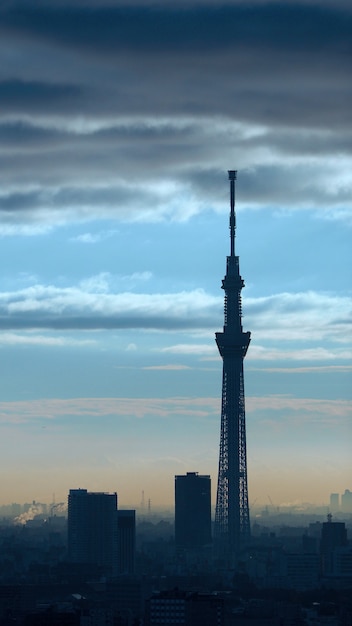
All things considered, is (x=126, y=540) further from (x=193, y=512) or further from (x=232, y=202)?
(x=232, y=202)

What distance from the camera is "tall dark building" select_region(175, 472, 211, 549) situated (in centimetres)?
19612

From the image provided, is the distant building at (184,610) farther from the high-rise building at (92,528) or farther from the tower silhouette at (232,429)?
the tower silhouette at (232,429)

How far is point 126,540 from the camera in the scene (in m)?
174

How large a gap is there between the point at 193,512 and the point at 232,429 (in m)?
16.7

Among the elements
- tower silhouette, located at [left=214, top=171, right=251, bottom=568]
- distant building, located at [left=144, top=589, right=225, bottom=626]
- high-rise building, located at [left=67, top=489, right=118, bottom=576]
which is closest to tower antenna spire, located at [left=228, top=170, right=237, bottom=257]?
tower silhouette, located at [left=214, top=171, right=251, bottom=568]

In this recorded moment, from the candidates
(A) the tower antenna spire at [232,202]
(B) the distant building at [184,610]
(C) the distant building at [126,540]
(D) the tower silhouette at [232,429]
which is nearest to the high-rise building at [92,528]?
(C) the distant building at [126,540]

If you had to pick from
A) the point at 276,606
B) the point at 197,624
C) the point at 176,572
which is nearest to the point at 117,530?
the point at 176,572

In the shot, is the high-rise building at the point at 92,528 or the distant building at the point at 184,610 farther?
the high-rise building at the point at 92,528

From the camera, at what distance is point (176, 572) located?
519ft

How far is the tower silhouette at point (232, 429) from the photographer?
181 metres

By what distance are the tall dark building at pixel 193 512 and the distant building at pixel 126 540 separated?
1455 cm

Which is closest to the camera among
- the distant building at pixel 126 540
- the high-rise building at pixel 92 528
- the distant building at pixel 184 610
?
the distant building at pixel 184 610

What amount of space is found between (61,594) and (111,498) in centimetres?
4671

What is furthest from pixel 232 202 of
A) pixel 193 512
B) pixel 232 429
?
pixel 193 512
